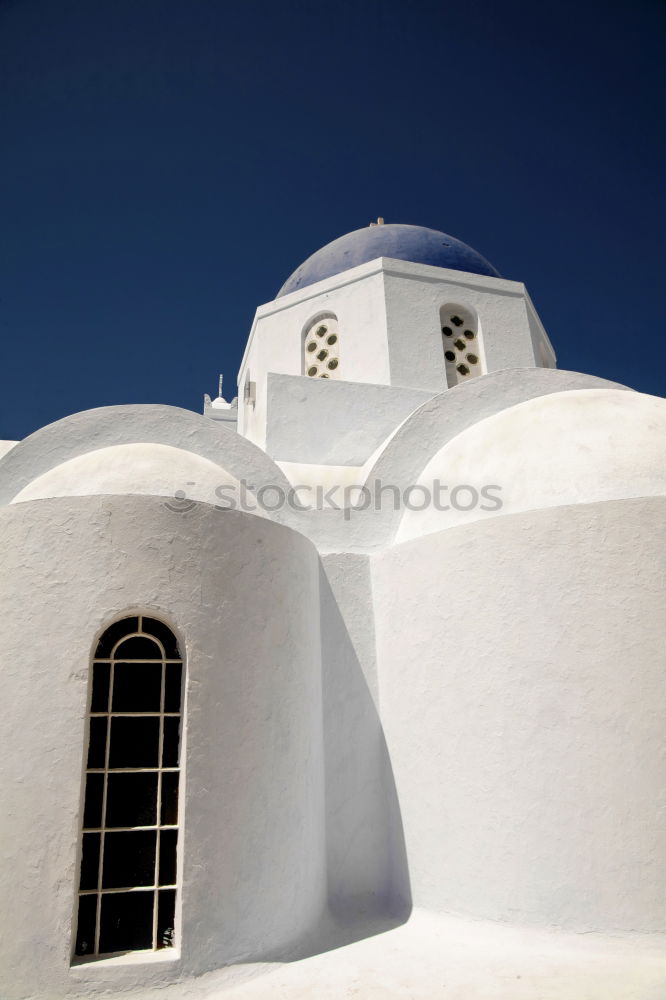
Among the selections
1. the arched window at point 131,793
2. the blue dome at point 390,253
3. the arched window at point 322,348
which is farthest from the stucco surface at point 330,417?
the arched window at point 131,793

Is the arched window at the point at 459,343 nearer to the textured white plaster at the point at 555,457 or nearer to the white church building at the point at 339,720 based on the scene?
the textured white plaster at the point at 555,457

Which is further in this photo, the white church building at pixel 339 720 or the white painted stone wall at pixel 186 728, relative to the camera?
the white church building at pixel 339 720

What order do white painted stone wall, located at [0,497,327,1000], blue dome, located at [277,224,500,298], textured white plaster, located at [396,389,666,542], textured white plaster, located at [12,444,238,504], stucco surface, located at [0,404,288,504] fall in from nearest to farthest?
white painted stone wall, located at [0,497,327,1000] < textured white plaster, located at [396,389,666,542] < textured white plaster, located at [12,444,238,504] < stucco surface, located at [0,404,288,504] < blue dome, located at [277,224,500,298]

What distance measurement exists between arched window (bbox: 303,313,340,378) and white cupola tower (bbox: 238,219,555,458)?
0.06 feet

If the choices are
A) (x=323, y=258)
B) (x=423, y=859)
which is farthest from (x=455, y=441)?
(x=323, y=258)

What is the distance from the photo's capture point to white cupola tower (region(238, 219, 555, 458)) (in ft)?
33.1

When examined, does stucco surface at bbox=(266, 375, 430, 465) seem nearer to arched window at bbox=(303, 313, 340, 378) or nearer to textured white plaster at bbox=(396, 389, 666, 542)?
arched window at bbox=(303, 313, 340, 378)

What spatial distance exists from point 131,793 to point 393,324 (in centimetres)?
733

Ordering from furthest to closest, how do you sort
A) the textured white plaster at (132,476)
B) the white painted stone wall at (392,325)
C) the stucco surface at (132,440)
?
the white painted stone wall at (392,325), the stucco surface at (132,440), the textured white plaster at (132,476)

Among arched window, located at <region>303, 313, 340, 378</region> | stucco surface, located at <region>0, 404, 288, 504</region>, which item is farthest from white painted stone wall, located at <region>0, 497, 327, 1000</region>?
arched window, located at <region>303, 313, 340, 378</region>

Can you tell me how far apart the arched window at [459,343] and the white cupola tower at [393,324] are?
1cm

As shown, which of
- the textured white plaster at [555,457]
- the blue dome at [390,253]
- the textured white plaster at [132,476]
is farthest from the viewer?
the blue dome at [390,253]

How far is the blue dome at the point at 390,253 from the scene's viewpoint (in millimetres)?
11156
